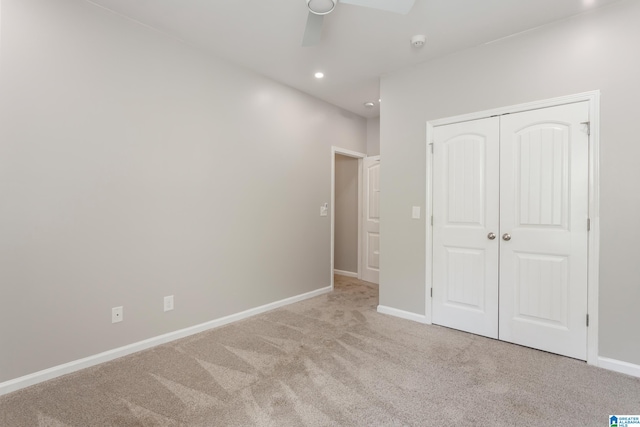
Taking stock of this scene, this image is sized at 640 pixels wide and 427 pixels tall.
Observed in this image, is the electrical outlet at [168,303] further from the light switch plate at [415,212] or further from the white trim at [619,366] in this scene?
the white trim at [619,366]

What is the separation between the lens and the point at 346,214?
17.9 feet

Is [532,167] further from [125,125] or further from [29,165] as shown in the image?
Answer: [29,165]

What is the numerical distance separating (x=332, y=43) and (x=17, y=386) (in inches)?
135

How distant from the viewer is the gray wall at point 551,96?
2.26 metres

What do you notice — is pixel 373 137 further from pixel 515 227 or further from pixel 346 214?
pixel 515 227

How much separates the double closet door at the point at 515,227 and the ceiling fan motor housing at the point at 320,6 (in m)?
1.68

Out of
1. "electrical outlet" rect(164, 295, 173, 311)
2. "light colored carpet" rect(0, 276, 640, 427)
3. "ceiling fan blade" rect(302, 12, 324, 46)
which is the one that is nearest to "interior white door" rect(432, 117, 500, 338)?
"light colored carpet" rect(0, 276, 640, 427)

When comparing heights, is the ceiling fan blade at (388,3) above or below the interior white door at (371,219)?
above

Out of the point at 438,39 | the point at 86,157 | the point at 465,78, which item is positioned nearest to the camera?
the point at 86,157

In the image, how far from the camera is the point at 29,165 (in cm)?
210

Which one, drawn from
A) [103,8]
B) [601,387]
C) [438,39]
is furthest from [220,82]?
[601,387]

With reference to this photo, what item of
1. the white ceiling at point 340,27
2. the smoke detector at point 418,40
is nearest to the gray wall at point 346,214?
the white ceiling at point 340,27

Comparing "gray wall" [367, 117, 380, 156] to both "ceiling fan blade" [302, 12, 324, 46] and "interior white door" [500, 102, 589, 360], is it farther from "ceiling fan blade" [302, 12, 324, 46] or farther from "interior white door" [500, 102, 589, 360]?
"ceiling fan blade" [302, 12, 324, 46]

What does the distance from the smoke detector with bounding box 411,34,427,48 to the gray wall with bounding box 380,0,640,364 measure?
417 millimetres
